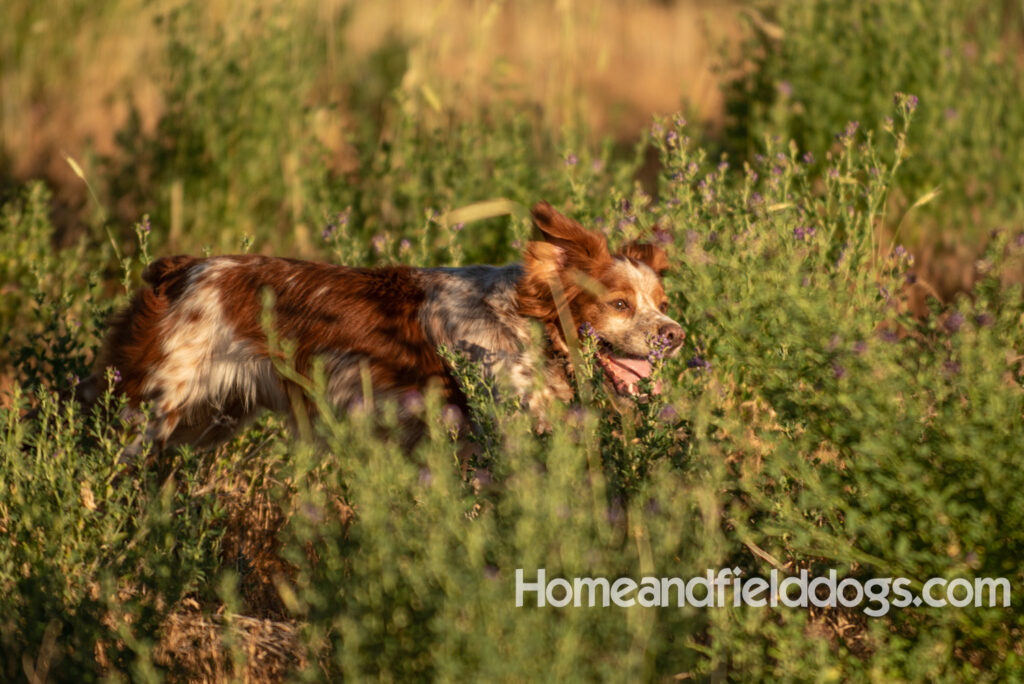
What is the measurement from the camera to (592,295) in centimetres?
397

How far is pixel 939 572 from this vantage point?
2592 millimetres

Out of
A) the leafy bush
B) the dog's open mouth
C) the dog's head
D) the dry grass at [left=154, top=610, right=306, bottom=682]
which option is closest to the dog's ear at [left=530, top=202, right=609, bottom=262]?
the dog's head

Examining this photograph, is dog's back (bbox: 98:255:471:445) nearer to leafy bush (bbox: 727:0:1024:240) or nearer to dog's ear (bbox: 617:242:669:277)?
dog's ear (bbox: 617:242:669:277)

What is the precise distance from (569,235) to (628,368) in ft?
1.74

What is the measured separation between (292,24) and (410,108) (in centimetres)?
122

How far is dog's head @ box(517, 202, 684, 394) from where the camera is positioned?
390cm

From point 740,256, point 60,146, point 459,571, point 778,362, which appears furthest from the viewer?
point 60,146

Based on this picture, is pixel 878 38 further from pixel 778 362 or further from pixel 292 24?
pixel 778 362

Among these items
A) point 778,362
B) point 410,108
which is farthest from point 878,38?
point 778,362

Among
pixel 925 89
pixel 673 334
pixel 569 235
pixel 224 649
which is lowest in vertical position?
pixel 224 649

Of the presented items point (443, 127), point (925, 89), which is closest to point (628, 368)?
point (443, 127)

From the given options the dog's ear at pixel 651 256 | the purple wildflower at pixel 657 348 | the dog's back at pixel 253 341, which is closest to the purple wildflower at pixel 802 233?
the dog's ear at pixel 651 256

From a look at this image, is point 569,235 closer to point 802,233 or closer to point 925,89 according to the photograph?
point 802,233

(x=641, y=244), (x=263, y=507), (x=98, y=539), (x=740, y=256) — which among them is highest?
(x=740, y=256)
